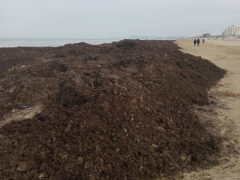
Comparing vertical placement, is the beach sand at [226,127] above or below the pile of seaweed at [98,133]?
below

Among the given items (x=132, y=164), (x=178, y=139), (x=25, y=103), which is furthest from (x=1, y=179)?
(x=178, y=139)

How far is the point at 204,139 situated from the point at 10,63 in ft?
36.8

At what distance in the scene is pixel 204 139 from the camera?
13.3ft

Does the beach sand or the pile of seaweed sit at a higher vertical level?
the pile of seaweed

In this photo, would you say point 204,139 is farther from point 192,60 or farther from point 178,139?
point 192,60

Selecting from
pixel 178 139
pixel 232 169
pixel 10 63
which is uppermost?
pixel 10 63

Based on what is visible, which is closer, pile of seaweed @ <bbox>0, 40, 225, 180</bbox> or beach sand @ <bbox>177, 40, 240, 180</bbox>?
pile of seaweed @ <bbox>0, 40, 225, 180</bbox>

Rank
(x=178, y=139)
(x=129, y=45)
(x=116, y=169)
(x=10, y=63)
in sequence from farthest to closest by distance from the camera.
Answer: (x=129, y=45) < (x=10, y=63) < (x=178, y=139) < (x=116, y=169)

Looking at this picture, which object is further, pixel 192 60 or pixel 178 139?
pixel 192 60

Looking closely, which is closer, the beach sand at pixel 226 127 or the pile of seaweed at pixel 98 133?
the pile of seaweed at pixel 98 133

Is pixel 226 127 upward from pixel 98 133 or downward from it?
downward

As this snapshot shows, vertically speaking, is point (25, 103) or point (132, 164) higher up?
point (25, 103)

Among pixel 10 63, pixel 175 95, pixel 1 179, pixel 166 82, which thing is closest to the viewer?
pixel 1 179

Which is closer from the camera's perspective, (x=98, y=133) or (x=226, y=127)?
(x=98, y=133)
